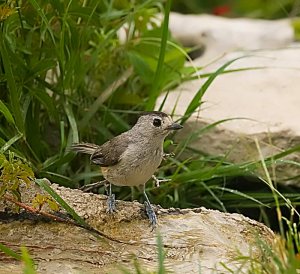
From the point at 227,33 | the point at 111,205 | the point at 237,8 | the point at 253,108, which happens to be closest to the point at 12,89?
the point at 111,205

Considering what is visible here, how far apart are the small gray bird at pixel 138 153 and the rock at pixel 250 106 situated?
2.66 feet

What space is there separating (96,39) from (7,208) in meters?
1.67

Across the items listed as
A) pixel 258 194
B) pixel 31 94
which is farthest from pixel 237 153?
pixel 31 94

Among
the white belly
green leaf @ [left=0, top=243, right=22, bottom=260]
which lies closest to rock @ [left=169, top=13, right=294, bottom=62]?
the white belly

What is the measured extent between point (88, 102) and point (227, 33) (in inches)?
94.0

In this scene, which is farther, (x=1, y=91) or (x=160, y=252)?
(x=1, y=91)

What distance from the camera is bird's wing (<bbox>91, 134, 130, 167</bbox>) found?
12.5ft

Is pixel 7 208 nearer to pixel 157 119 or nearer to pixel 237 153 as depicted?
pixel 157 119

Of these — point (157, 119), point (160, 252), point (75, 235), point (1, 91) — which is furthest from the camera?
point (1, 91)

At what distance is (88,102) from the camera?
475cm

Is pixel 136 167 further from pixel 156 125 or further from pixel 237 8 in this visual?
pixel 237 8

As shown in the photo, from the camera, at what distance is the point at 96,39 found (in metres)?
4.96

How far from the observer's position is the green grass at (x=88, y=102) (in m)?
4.12

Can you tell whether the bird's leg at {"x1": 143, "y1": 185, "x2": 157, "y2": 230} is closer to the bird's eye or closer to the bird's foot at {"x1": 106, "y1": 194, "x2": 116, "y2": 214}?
the bird's foot at {"x1": 106, "y1": 194, "x2": 116, "y2": 214}
